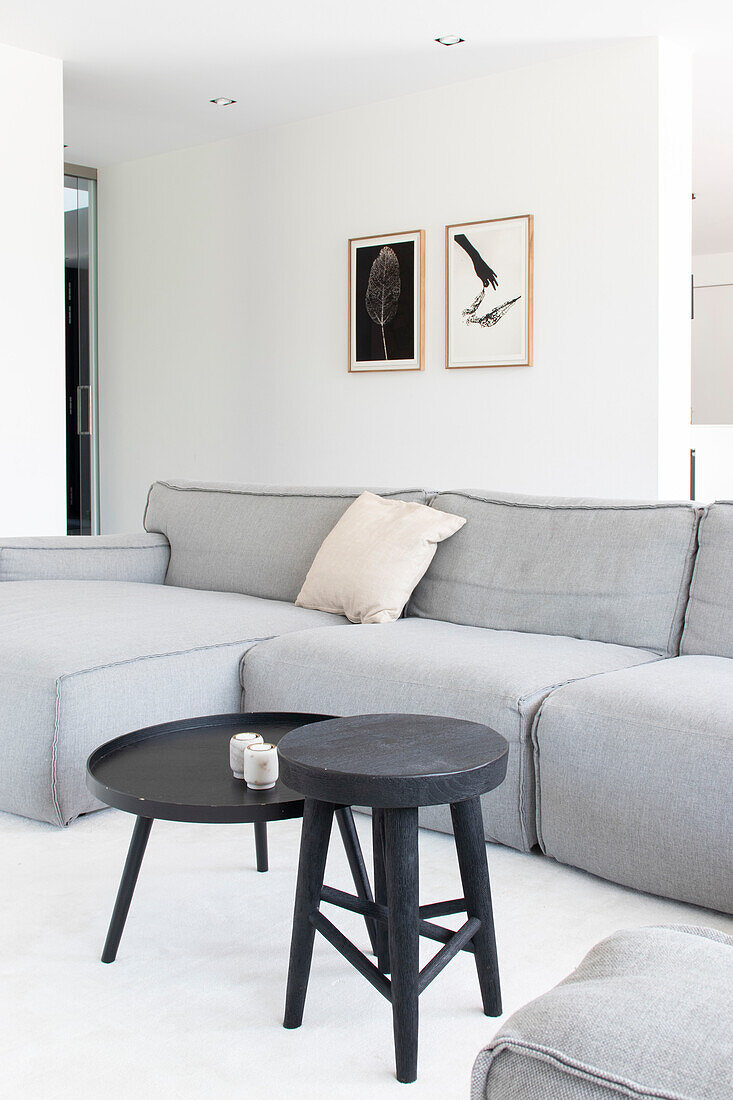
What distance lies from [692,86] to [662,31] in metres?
0.79

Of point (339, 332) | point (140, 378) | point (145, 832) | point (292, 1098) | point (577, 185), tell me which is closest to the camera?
point (292, 1098)

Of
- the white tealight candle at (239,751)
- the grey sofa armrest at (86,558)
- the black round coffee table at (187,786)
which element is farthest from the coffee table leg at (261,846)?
the grey sofa armrest at (86,558)

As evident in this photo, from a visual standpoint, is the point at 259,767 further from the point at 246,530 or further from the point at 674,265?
the point at 674,265

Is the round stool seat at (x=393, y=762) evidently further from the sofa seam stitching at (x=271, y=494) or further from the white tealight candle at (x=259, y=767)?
the sofa seam stitching at (x=271, y=494)

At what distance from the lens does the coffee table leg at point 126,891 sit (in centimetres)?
181

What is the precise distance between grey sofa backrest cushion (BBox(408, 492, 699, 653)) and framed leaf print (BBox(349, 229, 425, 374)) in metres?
2.61

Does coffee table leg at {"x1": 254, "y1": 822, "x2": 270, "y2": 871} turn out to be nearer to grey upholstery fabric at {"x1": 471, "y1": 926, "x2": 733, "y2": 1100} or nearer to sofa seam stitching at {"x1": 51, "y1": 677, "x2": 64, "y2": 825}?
sofa seam stitching at {"x1": 51, "y1": 677, "x2": 64, "y2": 825}

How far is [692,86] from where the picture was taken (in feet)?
17.6

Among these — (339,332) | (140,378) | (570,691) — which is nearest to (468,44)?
(339,332)

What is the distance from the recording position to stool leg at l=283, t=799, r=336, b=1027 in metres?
1.59

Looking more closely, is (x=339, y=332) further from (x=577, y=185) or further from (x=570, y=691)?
(x=570, y=691)

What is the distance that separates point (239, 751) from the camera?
1.87 meters

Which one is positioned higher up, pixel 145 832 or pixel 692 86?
pixel 692 86

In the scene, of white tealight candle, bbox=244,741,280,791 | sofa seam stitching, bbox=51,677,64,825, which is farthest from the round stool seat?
sofa seam stitching, bbox=51,677,64,825
